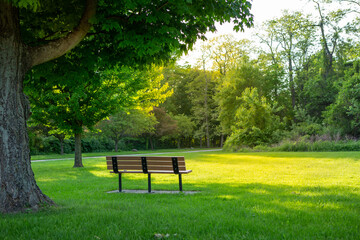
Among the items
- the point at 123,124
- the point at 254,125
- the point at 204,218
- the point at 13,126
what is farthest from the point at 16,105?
the point at 123,124

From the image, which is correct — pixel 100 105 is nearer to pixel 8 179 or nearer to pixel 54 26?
pixel 54 26

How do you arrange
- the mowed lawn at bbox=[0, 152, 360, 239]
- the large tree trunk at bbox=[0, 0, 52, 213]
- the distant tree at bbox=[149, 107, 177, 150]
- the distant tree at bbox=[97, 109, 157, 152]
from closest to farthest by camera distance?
the mowed lawn at bbox=[0, 152, 360, 239]
the large tree trunk at bbox=[0, 0, 52, 213]
the distant tree at bbox=[97, 109, 157, 152]
the distant tree at bbox=[149, 107, 177, 150]

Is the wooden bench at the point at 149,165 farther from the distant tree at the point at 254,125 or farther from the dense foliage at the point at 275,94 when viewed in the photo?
the distant tree at the point at 254,125

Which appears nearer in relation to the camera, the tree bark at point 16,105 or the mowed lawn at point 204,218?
the mowed lawn at point 204,218

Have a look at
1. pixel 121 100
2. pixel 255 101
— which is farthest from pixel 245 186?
pixel 255 101

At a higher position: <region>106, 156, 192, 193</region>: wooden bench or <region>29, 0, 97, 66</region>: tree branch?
<region>29, 0, 97, 66</region>: tree branch

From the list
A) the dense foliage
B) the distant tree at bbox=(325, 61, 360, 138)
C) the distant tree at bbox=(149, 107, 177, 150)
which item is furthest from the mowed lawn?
the distant tree at bbox=(149, 107, 177, 150)

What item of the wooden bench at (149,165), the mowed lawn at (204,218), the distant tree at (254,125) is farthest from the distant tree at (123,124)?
the mowed lawn at (204,218)

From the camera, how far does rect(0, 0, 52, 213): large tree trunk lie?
18.1ft

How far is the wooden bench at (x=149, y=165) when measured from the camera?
8.16 metres

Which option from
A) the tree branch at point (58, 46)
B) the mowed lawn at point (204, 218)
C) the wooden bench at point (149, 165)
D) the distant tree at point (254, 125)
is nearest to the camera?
the mowed lawn at point (204, 218)

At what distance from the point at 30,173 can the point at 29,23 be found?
336 centimetres

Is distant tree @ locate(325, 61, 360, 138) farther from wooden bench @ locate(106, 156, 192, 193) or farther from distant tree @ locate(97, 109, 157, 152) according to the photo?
wooden bench @ locate(106, 156, 192, 193)

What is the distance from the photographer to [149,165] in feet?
27.9
